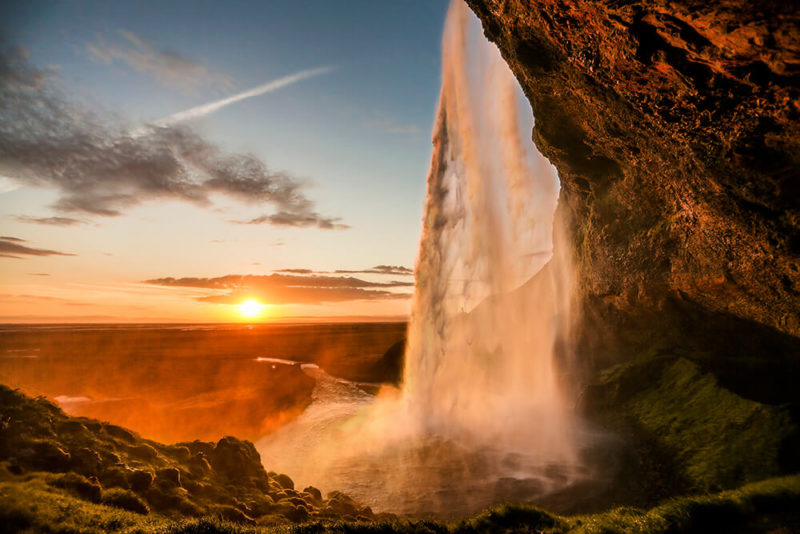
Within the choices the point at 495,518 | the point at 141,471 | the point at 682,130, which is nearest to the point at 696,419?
the point at 495,518

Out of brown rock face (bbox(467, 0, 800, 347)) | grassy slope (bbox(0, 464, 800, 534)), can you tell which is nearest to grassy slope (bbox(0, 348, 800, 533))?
grassy slope (bbox(0, 464, 800, 534))

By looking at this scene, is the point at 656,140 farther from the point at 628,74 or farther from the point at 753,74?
the point at 753,74

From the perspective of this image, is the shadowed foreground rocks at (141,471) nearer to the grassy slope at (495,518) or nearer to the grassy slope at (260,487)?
the grassy slope at (260,487)

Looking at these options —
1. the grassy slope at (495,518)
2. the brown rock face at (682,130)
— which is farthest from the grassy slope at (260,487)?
the brown rock face at (682,130)

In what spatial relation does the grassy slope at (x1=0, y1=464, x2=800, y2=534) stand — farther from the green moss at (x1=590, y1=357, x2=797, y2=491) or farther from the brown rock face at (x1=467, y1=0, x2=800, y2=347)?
the brown rock face at (x1=467, y1=0, x2=800, y2=347)

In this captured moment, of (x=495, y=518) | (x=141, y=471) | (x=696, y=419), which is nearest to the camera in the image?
(x=495, y=518)

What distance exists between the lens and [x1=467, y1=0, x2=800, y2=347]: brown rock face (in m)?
7.10

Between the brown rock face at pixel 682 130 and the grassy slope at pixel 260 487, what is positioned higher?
the brown rock face at pixel 682 130

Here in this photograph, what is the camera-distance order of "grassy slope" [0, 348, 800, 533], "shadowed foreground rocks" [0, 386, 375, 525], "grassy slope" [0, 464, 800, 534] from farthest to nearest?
"shadowed foreground rocks" [0, 386, 375, 525], "grassy slope" [0, 348, 800, 533], "grassy slope" [0, 464, 800, 534]

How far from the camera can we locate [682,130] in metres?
9.48

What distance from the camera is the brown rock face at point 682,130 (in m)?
7.10

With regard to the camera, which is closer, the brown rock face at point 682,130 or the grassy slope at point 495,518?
the grassy slope at point 495,518

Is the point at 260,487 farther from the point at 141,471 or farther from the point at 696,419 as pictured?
the point at 696,419

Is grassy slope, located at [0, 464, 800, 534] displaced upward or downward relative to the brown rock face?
downward
